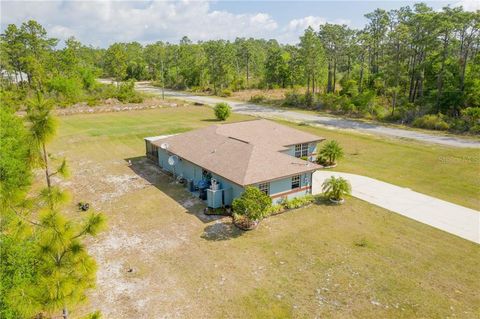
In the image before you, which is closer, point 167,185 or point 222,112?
point 167,185

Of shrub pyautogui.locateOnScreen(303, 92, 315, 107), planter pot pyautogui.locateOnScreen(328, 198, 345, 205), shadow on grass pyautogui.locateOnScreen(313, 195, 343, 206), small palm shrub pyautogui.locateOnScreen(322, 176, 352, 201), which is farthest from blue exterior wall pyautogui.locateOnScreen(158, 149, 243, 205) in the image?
shrub pyautogui.locateOnScreen(303, 92, 315, 107)

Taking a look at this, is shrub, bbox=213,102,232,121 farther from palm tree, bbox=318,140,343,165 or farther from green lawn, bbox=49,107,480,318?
green lawn, bbox=49,107,480,318

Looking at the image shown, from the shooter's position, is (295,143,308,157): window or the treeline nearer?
(295,143,308,157): window

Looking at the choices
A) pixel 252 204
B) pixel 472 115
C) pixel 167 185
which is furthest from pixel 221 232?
pixel 472 115

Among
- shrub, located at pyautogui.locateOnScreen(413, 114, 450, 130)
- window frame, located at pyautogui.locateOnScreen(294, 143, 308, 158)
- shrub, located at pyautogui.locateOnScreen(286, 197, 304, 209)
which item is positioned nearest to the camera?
shrub, located at pyautogui.locateOnScreen(286, 197, 304, 209)

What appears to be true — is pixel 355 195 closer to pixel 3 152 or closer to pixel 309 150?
Result: pixel 309 150

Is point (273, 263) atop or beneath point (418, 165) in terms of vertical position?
beneath

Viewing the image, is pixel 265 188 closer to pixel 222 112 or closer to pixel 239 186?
pixel 239 186
